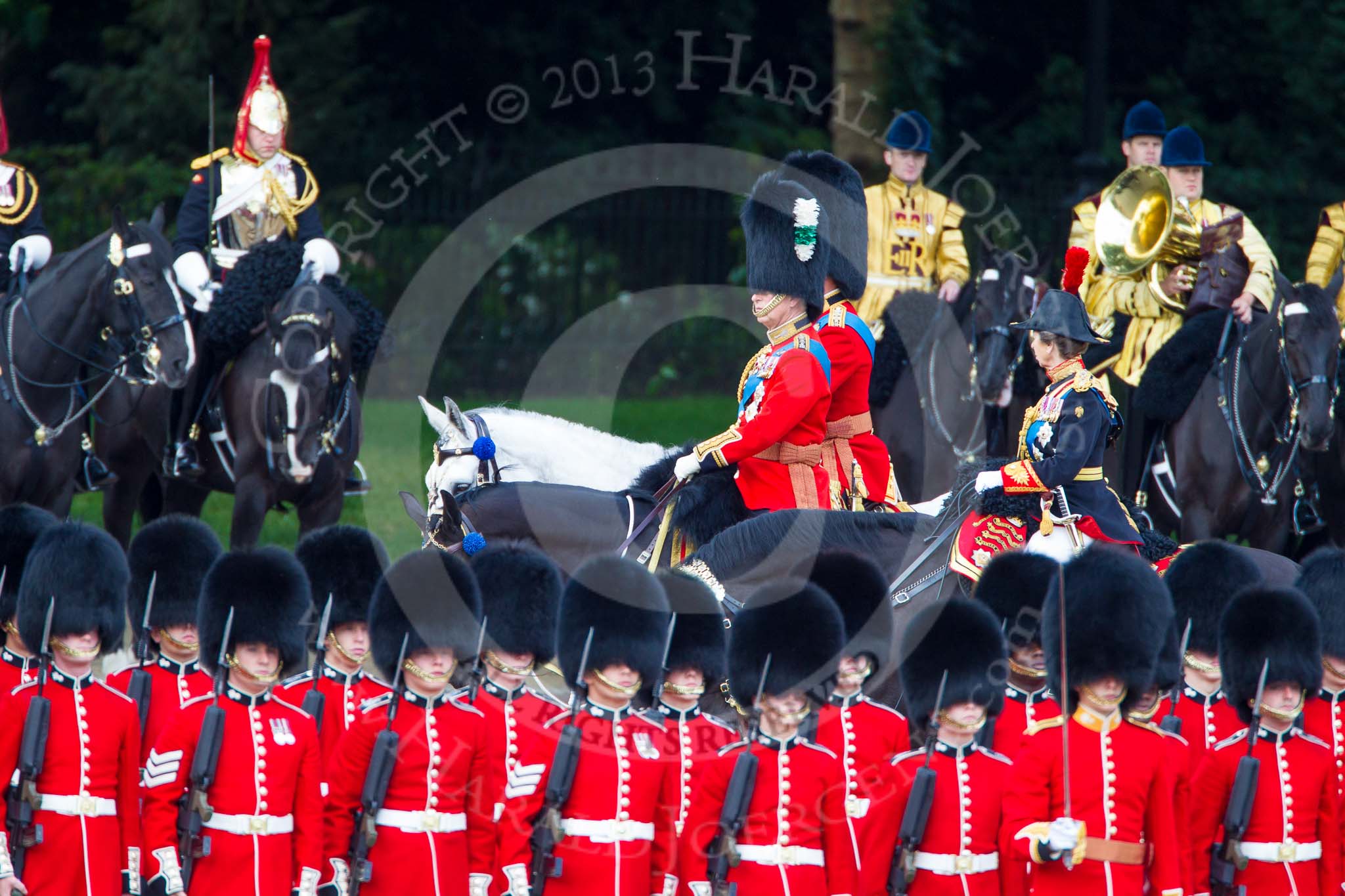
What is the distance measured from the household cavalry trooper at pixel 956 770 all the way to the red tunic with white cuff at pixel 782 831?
0.33 feet

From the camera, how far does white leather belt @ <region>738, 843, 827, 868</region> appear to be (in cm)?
491

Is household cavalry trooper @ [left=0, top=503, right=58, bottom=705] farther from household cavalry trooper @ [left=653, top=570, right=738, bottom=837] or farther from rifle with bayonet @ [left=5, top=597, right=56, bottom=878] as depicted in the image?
household cavalry trooper @ [left=653, top=570, right=738, bottom=837]

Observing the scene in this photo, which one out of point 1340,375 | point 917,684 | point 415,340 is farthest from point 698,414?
point 917,684

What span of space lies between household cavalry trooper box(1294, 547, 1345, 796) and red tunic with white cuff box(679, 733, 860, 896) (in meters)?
1.30

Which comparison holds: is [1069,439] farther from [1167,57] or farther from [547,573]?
[1167,57]

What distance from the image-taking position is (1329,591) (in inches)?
224

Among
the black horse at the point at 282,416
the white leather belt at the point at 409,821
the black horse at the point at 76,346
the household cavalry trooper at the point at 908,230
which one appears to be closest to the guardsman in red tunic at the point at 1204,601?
the white leather belt at the point at 409,821

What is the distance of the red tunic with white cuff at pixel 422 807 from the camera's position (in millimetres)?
5008

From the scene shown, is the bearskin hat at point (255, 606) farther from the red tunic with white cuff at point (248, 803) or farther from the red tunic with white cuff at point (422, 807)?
the red tunic with white cuff at point (422, 807)

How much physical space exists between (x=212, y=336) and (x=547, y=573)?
3999mm

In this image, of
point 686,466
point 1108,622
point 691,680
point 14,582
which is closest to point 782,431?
point 686,466

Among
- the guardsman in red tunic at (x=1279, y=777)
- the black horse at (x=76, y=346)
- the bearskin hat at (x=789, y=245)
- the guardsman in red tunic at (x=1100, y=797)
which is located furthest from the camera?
the black horse at (x=76, y=346)

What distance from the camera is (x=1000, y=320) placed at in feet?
32.6

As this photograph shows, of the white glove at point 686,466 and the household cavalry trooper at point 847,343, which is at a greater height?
the household cavalry trooper at point 847,343
